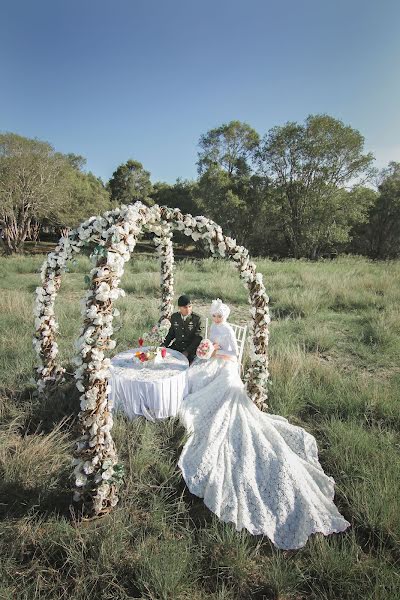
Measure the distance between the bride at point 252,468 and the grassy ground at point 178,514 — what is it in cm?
14

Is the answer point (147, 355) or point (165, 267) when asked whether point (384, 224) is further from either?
point (147, 355)

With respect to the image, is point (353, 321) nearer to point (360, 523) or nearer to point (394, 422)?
point (394, 422)

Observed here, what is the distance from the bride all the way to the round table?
8.9 inches

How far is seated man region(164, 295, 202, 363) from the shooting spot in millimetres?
5656

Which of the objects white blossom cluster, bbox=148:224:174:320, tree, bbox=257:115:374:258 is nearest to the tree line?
tree, bbox=257:115:374:258

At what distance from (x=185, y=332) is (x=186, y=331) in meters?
0.02

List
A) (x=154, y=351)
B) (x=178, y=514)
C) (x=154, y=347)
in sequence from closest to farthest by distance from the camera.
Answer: (x=178, y=514)
(x=154, y=351)
(x=154, y=347)

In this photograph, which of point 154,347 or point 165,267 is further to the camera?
point 165,267

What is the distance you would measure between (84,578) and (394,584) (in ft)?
7.55

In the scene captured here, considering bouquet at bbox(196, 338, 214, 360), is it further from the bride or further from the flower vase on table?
the flower vase on table

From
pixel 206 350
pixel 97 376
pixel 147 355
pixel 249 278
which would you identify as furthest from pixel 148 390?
pixel 249 278

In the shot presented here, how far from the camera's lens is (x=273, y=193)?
87.1 feet

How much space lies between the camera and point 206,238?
4.59 metres

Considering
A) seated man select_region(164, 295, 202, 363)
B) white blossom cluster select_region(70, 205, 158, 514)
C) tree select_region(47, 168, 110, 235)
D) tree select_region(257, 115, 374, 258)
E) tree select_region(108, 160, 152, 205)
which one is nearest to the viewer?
white blossom cluster select_region(70, 205, 158, 514)
